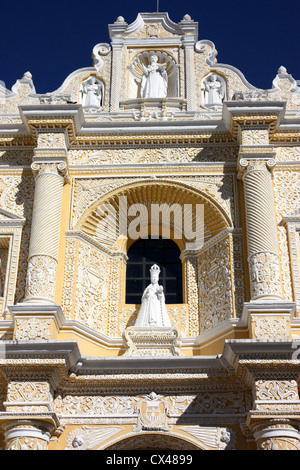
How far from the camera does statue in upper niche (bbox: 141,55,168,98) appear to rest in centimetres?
1279

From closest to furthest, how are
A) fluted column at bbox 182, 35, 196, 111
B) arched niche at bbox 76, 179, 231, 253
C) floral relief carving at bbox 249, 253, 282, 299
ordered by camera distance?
floral relief carving at bbox 249, 253, 282, 299 → arched niche at bbox 76, 179, 231, 253 → fluted column at bbox 182, 35, 196, 111

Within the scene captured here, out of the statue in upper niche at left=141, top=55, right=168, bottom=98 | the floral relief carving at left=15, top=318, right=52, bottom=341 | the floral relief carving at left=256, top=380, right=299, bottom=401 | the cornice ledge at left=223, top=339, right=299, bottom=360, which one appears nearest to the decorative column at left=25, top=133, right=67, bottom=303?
the floral relief carving at left=15, top=318, right=52, bottom=341

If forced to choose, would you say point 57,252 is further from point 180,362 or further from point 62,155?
point 180,362

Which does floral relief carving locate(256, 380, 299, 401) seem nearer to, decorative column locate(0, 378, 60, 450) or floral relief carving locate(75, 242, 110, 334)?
decorative column locate(0, 378, 60, 450)

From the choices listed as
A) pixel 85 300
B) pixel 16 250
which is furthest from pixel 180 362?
pixel 16 250

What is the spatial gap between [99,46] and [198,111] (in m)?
2.58

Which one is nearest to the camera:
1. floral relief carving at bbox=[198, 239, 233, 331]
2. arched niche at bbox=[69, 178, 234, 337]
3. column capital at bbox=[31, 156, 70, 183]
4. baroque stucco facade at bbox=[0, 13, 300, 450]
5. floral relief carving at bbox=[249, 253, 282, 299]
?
baroque stucco facade at bbox=[0, 13, 300, 450]

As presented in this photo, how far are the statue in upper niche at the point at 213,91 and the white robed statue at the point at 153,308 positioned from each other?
372 cm

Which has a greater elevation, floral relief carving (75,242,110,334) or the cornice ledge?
floral relief carving (75,242,110,334)

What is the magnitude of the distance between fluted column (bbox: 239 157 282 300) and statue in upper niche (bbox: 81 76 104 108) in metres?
3.30

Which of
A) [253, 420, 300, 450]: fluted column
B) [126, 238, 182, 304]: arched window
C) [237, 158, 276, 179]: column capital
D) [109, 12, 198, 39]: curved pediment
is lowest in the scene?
[253, 420, 300, 450]: fluted column

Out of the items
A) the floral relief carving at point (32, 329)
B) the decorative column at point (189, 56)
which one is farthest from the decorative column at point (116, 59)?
the floral relief carving at point (32, 329)

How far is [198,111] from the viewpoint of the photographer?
12328mm

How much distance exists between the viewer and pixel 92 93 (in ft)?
42.1
